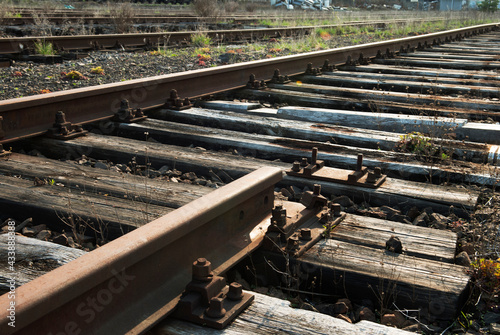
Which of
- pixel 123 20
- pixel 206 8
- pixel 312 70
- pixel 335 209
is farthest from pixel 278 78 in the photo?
pixel 206 8

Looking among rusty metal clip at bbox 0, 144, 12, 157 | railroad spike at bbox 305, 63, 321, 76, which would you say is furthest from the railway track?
railroad spike at bbox 305, 63, 321, 76

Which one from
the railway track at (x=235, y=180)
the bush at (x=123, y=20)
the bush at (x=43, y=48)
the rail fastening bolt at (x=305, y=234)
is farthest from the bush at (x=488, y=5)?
the rail fastening bolt at (x=305, y=234)

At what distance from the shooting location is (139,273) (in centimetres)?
202

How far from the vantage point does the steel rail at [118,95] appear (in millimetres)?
4414

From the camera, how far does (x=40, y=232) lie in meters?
2.86

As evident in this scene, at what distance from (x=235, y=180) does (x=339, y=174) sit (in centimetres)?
107

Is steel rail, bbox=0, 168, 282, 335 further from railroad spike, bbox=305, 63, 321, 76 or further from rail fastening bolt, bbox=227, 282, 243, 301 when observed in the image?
railroad spike, bbox=305, 63, 321, 76

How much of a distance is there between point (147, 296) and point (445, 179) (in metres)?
2.47

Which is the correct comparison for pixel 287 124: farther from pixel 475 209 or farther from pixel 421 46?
pixel 421 46

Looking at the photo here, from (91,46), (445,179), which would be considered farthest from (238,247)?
(91,46)

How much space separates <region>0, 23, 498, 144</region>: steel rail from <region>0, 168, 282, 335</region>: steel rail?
249 centimetres

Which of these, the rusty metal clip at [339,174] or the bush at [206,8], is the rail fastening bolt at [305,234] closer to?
the rusty metal clip at [339,174]

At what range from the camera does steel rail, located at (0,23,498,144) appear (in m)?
4.41

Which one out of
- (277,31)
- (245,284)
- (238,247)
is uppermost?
(277,31)
